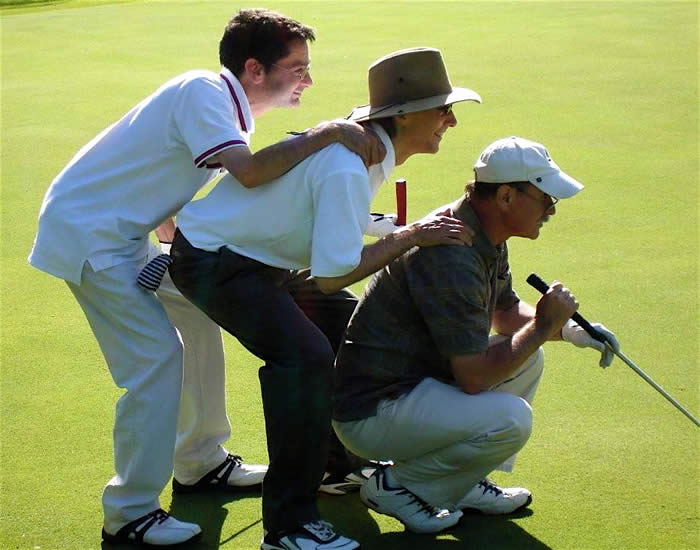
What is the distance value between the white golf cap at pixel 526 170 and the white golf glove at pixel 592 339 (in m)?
0.55

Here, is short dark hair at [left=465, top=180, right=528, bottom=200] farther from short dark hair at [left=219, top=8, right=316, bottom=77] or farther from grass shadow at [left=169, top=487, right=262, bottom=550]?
grass shadow at [left=169, top=487, right=262, bottom=550]

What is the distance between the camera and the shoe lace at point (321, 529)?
364 centimetres

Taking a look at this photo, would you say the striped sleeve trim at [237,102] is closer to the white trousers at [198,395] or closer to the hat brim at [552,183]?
the white trousers at [198,395]

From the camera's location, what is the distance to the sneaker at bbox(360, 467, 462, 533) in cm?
388

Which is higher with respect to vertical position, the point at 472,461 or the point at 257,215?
the point at 257,215

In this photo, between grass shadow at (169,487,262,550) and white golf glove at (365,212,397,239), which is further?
white golf glove at (365,212,397,239)

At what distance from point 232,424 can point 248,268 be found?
1.25 metres

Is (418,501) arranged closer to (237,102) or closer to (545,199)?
(545,199)

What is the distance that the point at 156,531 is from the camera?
12.4 ft

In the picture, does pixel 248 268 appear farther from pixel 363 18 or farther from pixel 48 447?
pixel 363 18

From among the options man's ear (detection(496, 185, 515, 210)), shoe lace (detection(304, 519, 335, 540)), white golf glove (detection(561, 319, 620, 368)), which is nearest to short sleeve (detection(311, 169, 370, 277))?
man's ear (detection(496, 185, 515, 210))

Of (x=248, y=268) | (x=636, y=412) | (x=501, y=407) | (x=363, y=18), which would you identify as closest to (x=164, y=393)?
(x=248, y=268)

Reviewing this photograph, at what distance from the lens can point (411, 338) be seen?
384 cm

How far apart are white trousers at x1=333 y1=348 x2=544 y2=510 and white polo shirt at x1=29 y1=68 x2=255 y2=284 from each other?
0.86m
